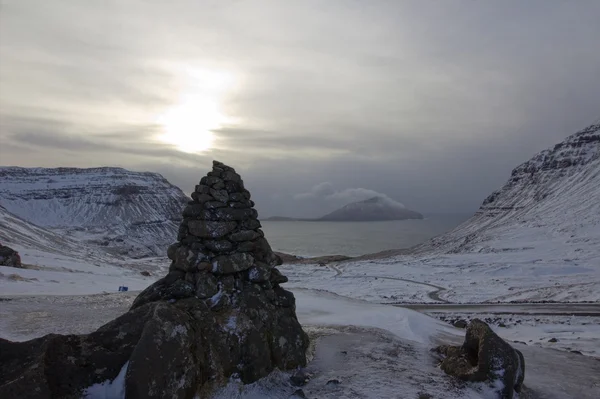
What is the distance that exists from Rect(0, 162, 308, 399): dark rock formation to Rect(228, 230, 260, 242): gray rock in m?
0.03

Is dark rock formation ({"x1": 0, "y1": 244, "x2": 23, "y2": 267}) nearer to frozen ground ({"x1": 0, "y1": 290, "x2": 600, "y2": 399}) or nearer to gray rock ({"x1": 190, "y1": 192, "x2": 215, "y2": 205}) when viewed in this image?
frozen ground ({"x1": 0, "y1": 290, "x2": 600, "y2": 399})

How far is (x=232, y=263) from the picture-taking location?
11.5 m

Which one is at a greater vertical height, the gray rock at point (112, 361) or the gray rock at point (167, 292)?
the gray rock at point (167, 292)

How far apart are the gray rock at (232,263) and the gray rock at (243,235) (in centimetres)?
46

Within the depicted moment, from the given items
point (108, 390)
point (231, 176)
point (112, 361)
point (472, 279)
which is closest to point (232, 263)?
point (231, 176)

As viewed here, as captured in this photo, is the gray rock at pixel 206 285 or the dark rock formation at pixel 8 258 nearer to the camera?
the gray rock at pixel 206 285

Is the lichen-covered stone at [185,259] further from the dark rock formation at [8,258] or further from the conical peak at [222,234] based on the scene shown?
the dark rock formation at [8,258]

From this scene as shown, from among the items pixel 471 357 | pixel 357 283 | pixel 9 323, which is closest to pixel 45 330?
pixel 9 323

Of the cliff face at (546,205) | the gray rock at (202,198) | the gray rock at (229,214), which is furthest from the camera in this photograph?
the cliff face at (546,205)


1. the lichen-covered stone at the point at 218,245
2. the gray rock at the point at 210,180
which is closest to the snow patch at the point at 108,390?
the lichen-covered stone at the point at 218,245

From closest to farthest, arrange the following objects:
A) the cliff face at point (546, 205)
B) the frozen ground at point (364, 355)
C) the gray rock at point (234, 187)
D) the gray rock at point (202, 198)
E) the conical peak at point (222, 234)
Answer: the frozen ground at point (364, 355)
the conical peak at point (222, 234)
the gray rock at point (202, 198)
the gray rock at point (234, 187)
the cliff face at point (546, 205)

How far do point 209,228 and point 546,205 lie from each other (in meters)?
132

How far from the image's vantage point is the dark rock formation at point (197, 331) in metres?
7.70

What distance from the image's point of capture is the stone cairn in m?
11.2
